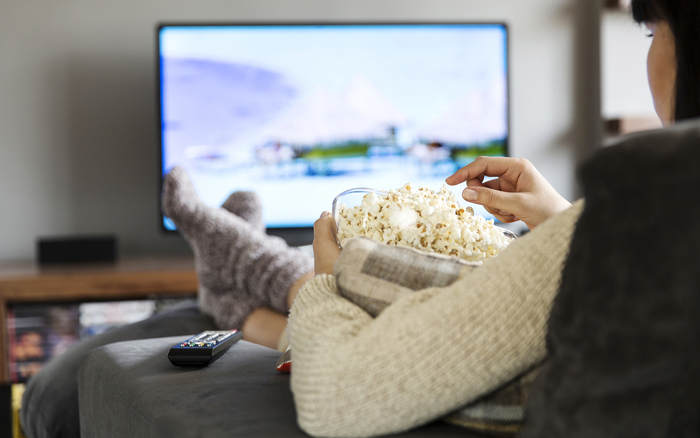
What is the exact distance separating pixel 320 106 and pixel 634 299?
2.06 metres

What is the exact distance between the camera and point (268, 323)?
1312mm

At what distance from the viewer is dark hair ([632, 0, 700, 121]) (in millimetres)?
725

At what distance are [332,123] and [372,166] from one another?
24cm

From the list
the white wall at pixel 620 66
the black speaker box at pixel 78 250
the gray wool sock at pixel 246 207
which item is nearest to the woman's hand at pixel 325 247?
the gray wool sock at pixel 246 207

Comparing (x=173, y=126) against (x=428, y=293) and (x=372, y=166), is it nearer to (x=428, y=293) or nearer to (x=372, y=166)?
(x=372, y=166)

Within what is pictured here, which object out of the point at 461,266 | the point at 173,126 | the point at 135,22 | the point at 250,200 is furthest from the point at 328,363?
the point at 135,22

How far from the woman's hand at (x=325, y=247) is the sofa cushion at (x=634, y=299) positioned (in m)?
0.31

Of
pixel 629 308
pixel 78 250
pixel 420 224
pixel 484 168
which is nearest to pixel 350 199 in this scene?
pixel 420 224

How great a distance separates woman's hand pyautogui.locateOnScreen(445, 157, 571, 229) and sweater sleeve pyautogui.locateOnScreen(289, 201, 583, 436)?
0.28 metres

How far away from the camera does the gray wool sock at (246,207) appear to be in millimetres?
1562

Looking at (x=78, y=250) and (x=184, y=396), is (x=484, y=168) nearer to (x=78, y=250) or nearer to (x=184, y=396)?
(x=184, y=396)

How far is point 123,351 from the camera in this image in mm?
723

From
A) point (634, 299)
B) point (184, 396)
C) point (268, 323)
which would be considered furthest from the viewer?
point (268, 323)

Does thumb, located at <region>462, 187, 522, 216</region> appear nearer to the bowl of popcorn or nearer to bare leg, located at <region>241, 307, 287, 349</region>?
the bowl of popcorn
